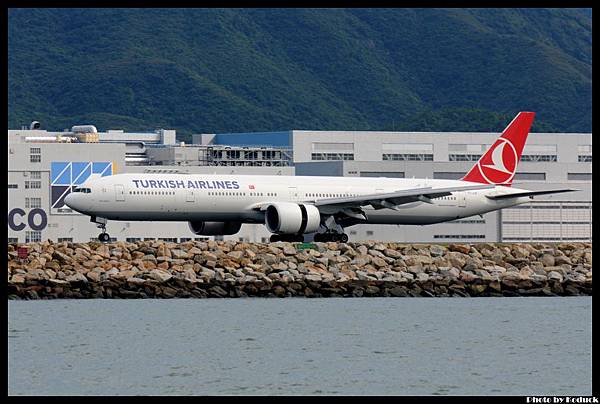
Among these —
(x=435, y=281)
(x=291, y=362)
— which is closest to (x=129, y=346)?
(x=291, y=362)

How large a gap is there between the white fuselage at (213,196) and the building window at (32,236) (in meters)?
66.9

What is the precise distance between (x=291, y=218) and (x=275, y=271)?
1045 centimetres

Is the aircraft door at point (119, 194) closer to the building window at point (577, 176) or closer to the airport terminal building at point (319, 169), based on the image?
the airport terminal building at point (319, 169)

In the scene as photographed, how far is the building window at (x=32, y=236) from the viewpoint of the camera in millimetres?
144750

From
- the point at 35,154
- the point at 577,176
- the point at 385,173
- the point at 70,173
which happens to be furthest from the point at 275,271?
the point at 35,154

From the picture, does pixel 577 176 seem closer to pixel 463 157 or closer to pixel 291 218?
pixel 463 157

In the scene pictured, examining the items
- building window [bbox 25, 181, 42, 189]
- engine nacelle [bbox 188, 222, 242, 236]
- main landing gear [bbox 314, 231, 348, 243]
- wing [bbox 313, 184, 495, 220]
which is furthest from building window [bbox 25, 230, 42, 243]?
main landing gear [bbox 314, 231, 348, 243]

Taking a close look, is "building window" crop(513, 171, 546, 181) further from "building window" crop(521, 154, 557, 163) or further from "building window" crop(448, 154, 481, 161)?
"building window" crop(521, 154, 557, 163)

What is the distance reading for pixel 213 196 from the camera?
7812 centimetres

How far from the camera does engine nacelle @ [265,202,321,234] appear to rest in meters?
78.2

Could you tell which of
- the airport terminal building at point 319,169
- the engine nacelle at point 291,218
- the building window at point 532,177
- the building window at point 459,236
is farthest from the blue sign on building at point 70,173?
the engine nacelle at point 291,218

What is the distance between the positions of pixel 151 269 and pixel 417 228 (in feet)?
210

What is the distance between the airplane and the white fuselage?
5 centimetres

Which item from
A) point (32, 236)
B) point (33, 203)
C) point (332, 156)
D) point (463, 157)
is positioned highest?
point (332, 156)
